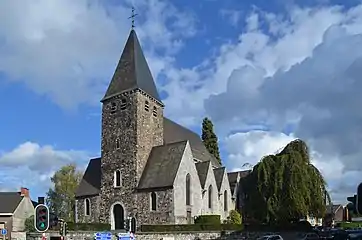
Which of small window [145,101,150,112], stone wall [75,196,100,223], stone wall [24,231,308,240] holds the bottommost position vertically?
stone wall [24,231,308,240]

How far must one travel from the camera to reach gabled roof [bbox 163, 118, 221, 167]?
70425mm

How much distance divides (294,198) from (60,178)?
45.8 m

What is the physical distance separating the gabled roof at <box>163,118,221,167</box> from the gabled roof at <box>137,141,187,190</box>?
799cm

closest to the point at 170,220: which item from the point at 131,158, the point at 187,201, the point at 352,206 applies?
the point at 187,201

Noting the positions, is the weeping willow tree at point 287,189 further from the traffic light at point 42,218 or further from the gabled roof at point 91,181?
the traffic light at point 42,218

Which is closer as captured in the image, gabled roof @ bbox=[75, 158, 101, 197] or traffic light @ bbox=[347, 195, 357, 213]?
traffic light @ bbox=[347, 195, 357, 213]

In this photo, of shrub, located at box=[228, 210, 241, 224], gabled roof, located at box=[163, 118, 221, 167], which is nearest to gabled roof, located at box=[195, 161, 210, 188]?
gabled roof, located at box=[163, 118, 221, 167]

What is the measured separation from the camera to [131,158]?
5950 cm

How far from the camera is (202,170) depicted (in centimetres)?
6431

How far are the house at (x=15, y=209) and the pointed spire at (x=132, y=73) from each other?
23145 millimetres

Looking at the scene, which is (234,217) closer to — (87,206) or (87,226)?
(87,206)

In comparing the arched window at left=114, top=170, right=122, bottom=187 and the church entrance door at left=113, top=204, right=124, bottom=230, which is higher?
the arched window at left=114, top=170, right=122, bottom=187

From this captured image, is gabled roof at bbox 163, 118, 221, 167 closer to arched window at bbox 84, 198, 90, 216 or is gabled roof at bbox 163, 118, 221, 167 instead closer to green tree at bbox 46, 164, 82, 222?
arched window at bbox 84, 198, 90, 216

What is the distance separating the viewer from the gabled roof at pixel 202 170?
63.0 metres
